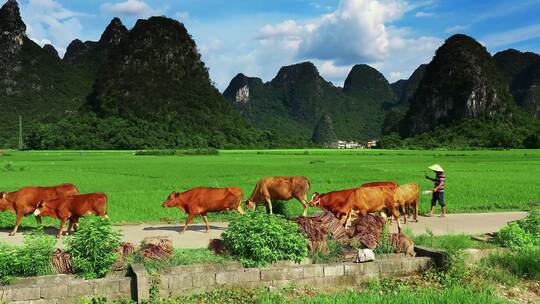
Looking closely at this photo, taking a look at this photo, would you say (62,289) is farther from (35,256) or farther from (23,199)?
(23,199)

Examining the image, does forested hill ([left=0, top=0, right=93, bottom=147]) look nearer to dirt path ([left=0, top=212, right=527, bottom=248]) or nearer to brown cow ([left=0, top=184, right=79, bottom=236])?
brown cow ([left=0, top=184, right=79, bottom=236])

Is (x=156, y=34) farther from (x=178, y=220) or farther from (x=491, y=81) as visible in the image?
(x=178, y=220)

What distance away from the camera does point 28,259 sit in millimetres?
6594

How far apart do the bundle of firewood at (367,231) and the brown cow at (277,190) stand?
3494 millimetres

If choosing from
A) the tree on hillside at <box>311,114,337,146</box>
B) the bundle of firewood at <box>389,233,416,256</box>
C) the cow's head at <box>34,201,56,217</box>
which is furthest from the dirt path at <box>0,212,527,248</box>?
the tree on hillside at <box>311,114,337,146</box>

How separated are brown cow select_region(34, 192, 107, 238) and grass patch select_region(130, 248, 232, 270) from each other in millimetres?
2945

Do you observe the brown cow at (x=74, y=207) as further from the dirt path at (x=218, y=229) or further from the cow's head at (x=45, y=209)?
the dirt path at (x=218, y=229)

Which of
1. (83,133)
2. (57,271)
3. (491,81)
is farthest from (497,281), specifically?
(491,81)

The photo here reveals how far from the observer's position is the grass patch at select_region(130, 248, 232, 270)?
279 inches

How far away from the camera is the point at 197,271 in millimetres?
6996

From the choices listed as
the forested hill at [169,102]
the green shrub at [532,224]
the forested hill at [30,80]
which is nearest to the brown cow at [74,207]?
the green shrub at [532,224]

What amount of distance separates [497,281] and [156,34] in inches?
4724

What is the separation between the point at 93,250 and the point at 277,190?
5.84 meters

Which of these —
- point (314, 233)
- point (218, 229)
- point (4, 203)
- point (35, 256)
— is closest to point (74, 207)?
point (4, 203)
